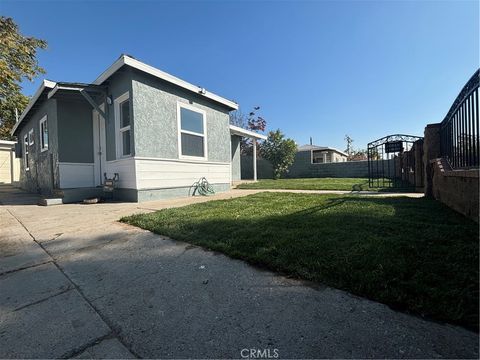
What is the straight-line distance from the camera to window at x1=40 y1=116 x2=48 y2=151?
30.1 feet

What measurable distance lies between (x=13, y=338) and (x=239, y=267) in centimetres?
153

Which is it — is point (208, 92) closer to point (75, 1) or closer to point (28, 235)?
point (75, 1)

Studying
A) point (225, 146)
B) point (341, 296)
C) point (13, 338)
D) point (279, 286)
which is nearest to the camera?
point (13, 338)

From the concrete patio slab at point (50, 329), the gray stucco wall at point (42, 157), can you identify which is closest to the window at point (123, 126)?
the gray stucco wall at point (42, 157)

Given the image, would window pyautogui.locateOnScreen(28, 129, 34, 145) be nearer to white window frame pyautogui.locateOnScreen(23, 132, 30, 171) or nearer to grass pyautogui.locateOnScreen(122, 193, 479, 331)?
white window frame pyautogui.locateOnScreen(23, 132, 30, 171)

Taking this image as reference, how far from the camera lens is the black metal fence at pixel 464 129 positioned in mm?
2994

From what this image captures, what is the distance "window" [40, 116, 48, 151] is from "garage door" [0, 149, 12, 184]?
1240 cm

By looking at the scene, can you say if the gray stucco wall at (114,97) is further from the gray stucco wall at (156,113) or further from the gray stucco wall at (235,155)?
the gray stucco wall at (235,155)

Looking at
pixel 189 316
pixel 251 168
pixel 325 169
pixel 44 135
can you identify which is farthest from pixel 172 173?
pixel 325 169

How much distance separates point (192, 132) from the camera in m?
8.74

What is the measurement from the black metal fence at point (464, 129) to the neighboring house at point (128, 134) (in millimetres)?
6677

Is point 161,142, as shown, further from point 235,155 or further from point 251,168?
point 251,168

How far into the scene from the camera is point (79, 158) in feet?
26.8

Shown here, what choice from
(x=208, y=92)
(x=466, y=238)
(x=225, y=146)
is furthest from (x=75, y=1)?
(x=466, y=238)
